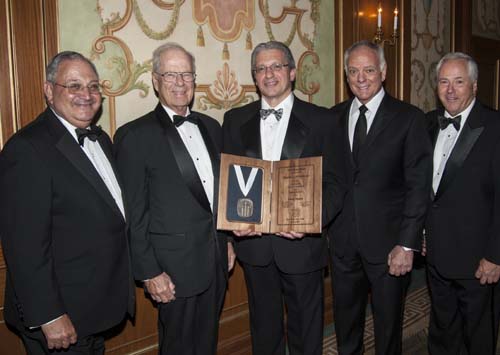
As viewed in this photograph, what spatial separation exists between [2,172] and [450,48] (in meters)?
5.38

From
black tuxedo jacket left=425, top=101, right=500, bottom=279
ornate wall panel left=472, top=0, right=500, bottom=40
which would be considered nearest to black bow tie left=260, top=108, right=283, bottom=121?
black tuxedo jacket left=425, top=101, right=500, bottom=279

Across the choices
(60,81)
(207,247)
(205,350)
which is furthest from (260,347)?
(60,81)

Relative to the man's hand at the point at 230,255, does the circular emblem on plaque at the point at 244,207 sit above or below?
above

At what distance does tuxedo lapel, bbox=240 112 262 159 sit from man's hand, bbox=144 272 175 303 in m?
0.84

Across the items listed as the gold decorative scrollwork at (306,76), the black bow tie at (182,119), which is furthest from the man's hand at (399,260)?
the gold decorative scrollwork at (306,76)

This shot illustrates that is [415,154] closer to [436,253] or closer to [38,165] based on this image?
[436,253]

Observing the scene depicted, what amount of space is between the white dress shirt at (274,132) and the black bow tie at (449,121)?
3.04 ft

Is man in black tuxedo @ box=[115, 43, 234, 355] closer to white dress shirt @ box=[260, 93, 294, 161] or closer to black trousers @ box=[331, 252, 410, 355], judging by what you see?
white dress shirt @ box=[260, 93, 294, 161]

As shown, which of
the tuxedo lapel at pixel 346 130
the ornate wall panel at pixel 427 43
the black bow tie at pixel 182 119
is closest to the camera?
the black bow tie at pixel 182 119

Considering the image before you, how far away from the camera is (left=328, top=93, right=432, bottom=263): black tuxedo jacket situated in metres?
2.71

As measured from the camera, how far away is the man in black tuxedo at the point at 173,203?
2.36 metres

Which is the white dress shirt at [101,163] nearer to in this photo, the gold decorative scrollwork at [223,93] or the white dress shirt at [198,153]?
the white dress shirt at [198,153]

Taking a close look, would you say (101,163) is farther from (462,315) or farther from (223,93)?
(462,315)

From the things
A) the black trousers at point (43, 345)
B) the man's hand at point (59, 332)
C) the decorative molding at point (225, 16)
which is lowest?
the black trousers at point (43, 345)
